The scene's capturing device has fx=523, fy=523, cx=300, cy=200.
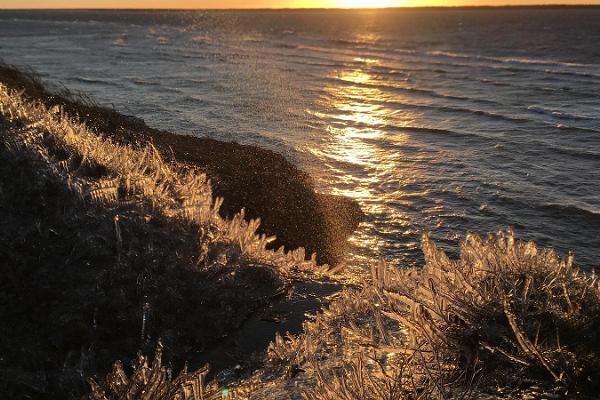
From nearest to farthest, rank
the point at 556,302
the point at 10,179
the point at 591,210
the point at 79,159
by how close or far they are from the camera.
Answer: the point at 556,302
the point at 10,179
the point at 79,159
the point at 591,210

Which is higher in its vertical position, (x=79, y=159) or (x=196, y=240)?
(x=79, y=159)

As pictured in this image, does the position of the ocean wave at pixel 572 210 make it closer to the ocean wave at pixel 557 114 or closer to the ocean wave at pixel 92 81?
the ocean wave at pixel 557 114

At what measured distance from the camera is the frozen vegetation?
3.09 meters

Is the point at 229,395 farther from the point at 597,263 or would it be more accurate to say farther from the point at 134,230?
the point at 597,263

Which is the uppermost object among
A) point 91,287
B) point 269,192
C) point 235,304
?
point 91,287

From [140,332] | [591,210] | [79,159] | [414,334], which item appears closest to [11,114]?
[79,159]

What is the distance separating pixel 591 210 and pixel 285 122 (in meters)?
11.8

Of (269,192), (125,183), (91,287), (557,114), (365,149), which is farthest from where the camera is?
(557,114)

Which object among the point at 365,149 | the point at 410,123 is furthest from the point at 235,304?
the point at 410,123

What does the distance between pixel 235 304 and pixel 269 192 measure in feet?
20.4

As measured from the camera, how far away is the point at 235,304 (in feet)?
17.1

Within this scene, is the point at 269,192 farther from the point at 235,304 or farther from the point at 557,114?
the point at 557,114

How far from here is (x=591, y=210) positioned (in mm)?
11898

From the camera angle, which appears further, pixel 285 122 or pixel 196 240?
pixel 285 122
